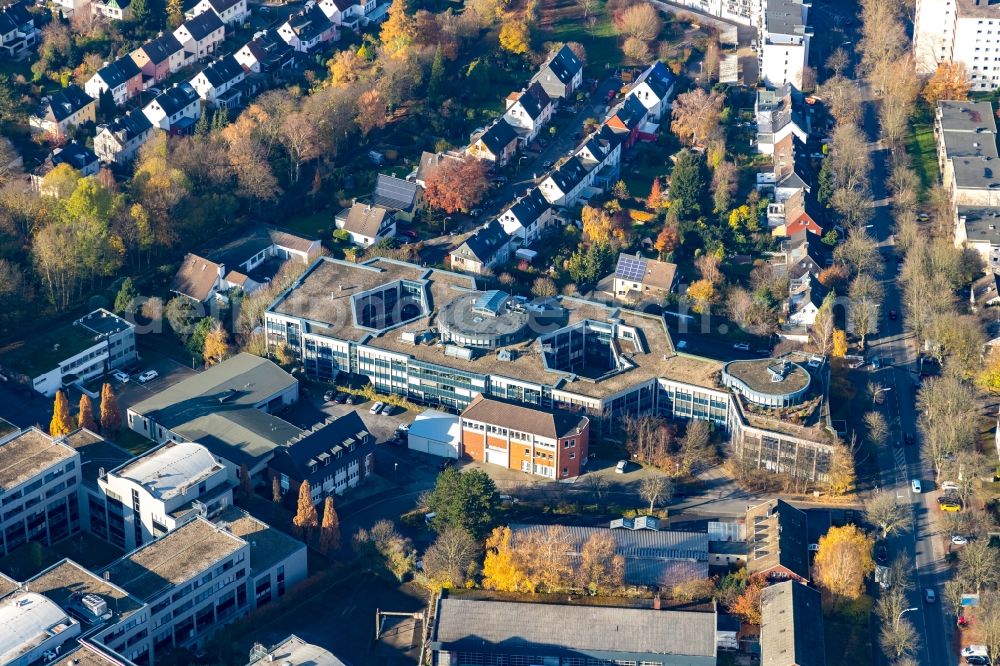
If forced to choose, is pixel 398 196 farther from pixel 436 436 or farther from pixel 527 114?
pixel 436 436

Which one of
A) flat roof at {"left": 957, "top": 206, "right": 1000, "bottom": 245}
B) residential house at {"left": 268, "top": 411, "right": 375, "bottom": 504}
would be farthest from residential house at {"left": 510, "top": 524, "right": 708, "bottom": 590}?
flat roof at {"left": 957, "top": 206, "right": 1000, "bottom": 245}

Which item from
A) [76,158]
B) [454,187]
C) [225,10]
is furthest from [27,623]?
[225,10]

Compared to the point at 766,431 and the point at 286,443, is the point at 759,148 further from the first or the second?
the point at 286,443

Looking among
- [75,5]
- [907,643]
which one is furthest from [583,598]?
[75,5]

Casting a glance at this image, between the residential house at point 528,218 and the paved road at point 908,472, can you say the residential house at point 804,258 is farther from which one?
the residential house at point 528,218

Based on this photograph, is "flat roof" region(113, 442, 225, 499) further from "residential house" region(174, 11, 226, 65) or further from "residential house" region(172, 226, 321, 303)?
"residential house" region(174, 11, 226, 65)

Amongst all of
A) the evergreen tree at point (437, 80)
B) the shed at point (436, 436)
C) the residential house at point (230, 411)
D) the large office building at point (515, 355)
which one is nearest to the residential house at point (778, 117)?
the evergreen tree at point (437, 80)
